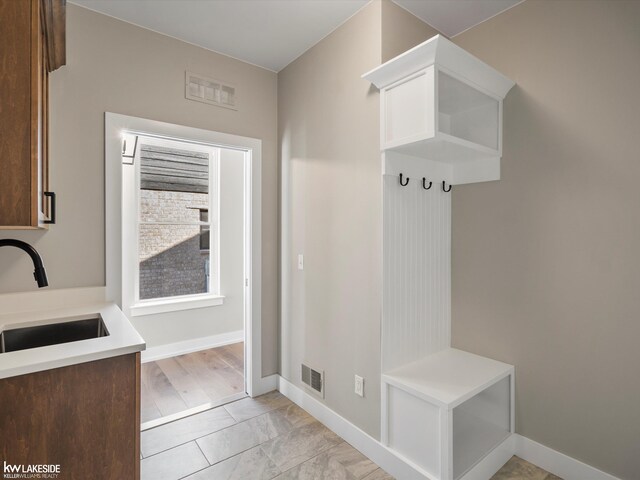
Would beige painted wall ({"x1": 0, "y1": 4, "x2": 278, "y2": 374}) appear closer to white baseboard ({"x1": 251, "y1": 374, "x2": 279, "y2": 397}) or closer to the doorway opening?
the doorway opening

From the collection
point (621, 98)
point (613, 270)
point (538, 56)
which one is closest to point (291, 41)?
point (538, 56)

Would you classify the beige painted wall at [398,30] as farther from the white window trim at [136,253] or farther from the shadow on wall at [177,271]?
the shadow on wall at [177,271]

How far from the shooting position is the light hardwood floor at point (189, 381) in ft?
8.90

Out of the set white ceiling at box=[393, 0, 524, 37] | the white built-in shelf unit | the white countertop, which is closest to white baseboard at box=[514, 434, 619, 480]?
the white built-in shelf unit

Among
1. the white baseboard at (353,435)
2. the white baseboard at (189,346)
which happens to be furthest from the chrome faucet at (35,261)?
the white baseboard at (189,346)

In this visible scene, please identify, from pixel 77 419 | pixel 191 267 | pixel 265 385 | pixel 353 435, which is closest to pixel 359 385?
pixel 353 435

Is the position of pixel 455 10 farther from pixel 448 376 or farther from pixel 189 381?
pixel 189 381

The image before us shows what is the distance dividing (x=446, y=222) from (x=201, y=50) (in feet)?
6.86

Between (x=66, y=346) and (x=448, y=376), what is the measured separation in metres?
1.82

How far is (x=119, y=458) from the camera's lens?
1.46 meters

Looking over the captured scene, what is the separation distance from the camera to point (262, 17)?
Result: 86.0 inches

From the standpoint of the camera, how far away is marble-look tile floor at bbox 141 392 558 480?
1.94 m

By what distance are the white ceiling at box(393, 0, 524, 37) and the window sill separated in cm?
329

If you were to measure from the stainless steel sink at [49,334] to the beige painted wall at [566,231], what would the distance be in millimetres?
2186
